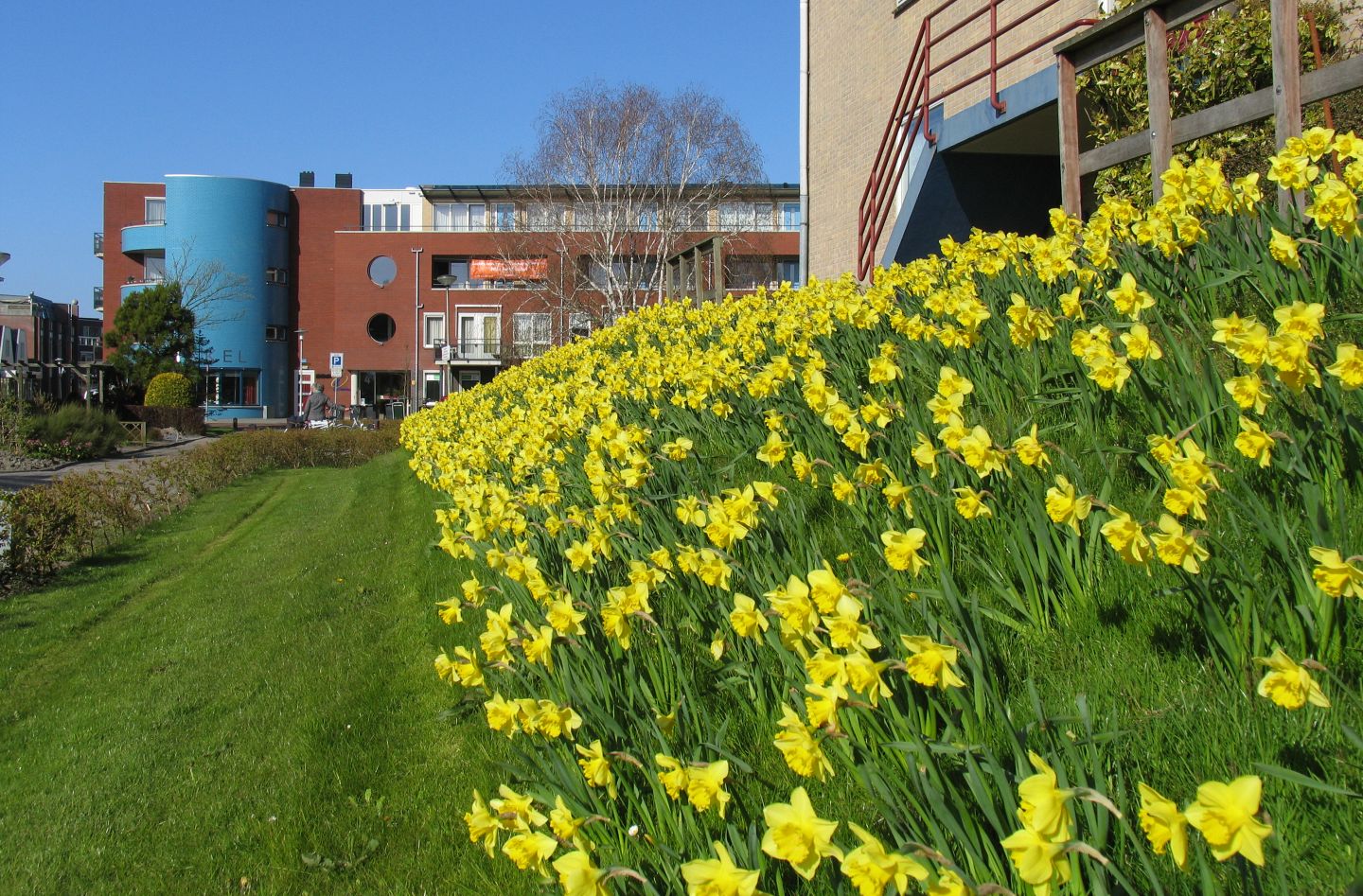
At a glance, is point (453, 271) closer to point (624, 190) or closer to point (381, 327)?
point (381, 327)

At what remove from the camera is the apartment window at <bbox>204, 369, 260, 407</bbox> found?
192 ft

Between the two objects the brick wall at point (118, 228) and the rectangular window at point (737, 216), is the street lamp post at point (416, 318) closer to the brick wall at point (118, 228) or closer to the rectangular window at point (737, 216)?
the brick wall at point (118, 228)

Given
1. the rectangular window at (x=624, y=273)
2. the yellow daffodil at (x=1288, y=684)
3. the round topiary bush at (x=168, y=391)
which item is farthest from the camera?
Answer: the round topiary bush at (x=168, y=391)

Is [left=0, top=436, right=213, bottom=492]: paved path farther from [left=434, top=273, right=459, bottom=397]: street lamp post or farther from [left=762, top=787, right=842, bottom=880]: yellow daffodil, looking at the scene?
[left=434, top=273, right=459, bottom=397]: street lamp post

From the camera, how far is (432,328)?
5812cm

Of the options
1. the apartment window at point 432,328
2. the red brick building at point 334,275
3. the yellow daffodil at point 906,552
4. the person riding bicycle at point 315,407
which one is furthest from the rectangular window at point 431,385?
the yellow daffodil at point 906,552

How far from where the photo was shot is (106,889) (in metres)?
3.24

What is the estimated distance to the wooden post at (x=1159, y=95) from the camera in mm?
5125

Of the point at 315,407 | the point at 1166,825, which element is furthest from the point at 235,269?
the point at 1166,825

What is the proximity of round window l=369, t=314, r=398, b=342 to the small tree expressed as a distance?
13.1m

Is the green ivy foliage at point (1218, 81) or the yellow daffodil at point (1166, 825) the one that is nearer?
the yellow daffodil at point (1166, 825)

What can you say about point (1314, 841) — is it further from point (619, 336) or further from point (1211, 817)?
point (619, 336)

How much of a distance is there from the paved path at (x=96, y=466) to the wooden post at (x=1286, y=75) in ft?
37.5

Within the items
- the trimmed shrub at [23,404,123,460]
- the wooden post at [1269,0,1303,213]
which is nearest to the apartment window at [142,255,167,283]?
the trimmed shrub at [23,404,123,460]
